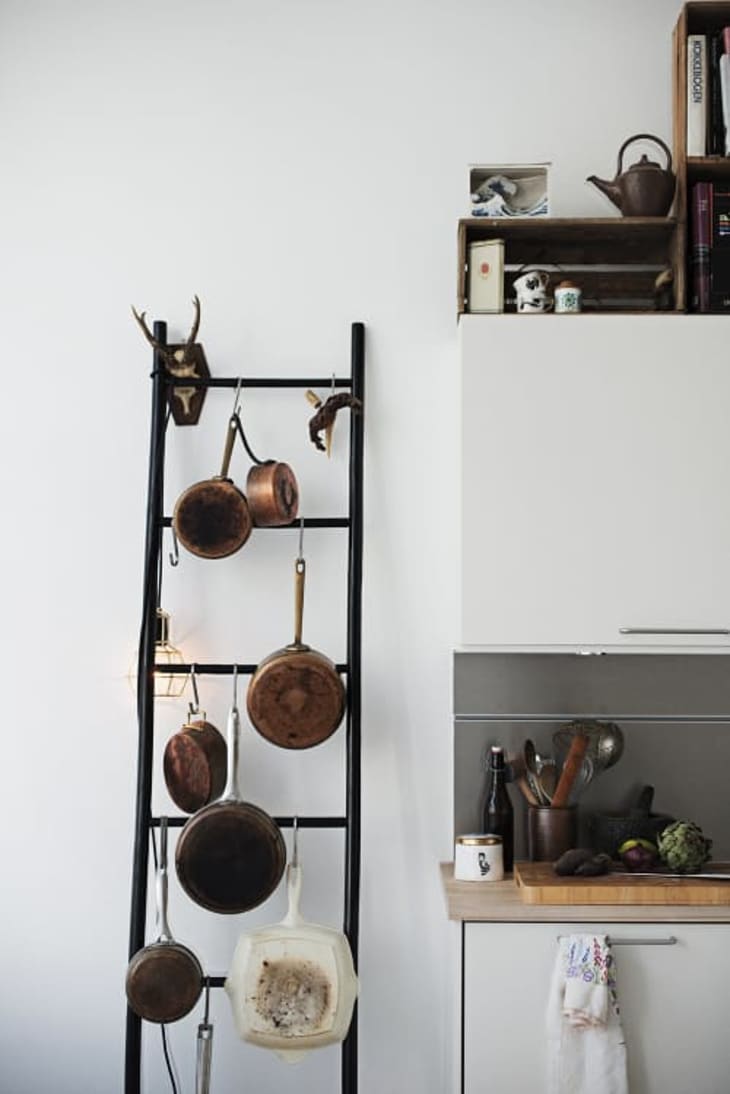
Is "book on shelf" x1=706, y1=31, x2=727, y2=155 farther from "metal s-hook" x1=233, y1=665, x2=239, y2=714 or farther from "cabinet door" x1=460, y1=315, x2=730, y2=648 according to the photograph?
"metal s-hook" x1=233, y1=665, x2=239, y2=714

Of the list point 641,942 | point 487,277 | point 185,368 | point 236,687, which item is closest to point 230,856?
point 236,687

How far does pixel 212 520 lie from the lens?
265cm

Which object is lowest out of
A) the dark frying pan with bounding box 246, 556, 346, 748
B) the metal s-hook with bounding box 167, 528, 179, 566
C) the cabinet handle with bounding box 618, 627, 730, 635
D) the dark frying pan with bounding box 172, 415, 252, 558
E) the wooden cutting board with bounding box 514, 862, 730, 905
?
the wooden cutting board with bounding box 514, 862, 730, 905

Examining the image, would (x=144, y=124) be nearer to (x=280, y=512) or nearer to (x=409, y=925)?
(x=280, y=512)

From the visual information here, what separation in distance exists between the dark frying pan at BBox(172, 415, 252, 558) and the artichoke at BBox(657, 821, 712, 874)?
1.13m

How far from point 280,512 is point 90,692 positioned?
652 mm

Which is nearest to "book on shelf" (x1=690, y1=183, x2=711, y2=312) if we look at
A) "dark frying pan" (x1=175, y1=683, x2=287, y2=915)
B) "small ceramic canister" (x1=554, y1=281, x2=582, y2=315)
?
"small ceramic canister" (x1=554, y1=281, x2=582, y2=315)

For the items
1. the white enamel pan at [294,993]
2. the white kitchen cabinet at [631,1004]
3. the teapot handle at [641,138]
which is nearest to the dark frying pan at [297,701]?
the white enamel pan at [294,993]

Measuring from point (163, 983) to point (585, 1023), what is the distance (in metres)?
0.87

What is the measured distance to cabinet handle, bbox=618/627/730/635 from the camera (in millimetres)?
2506

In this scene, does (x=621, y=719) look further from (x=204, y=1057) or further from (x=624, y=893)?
(x=204, y=1057)

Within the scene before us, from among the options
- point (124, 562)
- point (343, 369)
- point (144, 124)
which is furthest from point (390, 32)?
point (124, 562)

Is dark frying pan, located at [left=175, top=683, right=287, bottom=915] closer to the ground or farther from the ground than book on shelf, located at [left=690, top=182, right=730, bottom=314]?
closer to the ground

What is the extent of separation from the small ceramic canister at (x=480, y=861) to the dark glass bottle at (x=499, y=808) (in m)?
0.09
